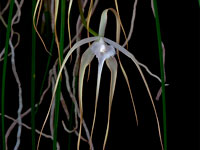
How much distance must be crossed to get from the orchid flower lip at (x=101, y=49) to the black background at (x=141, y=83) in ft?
1.66

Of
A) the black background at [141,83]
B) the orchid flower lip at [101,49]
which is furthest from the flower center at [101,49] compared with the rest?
the black background at [141,83]

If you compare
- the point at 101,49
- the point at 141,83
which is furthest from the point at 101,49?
the point at 141,83

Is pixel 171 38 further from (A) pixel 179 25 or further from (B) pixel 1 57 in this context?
(B) pixel 1 57

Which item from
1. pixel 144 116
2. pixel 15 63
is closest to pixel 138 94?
pixel 144 116

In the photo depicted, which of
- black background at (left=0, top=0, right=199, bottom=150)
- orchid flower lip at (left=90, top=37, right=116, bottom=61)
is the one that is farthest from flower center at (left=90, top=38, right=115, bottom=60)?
black background at (left=0, top=0, right=199, bottom=150)

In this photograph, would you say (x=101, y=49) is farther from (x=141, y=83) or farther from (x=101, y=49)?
(x=141, y=83)

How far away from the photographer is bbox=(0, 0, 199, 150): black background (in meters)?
0.94

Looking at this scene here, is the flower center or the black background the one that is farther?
the black background

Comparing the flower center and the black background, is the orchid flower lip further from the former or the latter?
the black background

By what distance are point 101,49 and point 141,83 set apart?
0.54 metres

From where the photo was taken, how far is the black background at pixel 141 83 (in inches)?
37.2

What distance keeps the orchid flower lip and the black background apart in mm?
505

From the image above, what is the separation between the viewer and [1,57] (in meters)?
1.01

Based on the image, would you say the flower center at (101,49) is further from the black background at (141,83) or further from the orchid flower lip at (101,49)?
the black background at (141,83)
